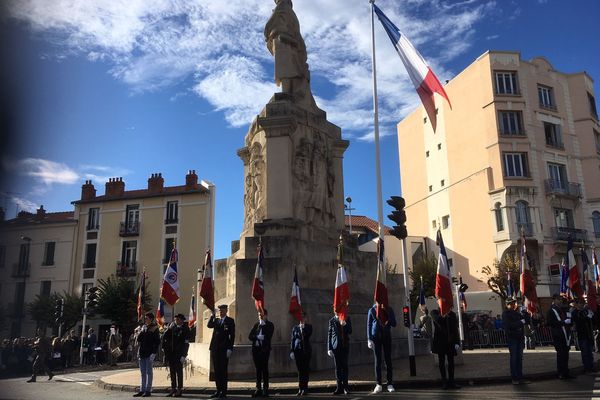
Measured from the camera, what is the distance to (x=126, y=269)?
45469 millimetres

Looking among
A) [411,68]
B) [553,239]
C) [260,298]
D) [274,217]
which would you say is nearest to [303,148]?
[274,217]

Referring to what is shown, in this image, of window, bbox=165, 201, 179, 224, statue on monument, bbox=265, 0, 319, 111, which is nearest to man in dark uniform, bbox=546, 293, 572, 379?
statue on monument, bbox=265, 0, 319, 111

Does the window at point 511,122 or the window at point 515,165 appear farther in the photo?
the window at point 511,122

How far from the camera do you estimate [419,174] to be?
50.5 metres

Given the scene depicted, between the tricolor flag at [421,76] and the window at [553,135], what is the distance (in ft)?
101

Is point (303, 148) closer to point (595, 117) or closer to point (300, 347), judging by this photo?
point (300, 347)

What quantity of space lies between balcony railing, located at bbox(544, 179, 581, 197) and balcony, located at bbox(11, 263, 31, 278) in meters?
41.5

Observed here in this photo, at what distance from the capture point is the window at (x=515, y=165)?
39.9 m

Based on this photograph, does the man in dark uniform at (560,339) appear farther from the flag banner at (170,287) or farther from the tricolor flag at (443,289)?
the flag banner at (170,287)

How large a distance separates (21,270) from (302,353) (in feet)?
27.0

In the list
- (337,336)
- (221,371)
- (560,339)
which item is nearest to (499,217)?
(560,339)

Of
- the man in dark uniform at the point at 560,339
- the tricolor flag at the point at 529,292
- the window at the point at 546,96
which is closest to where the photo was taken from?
the man in dark uniform at the point at 560,339

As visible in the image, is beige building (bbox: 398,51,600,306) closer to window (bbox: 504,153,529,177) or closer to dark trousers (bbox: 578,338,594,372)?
window (bbox: 504,153,529,177)

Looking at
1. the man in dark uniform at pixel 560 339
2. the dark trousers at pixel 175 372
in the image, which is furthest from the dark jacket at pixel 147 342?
the man in dark uniform at pixel 560 339
